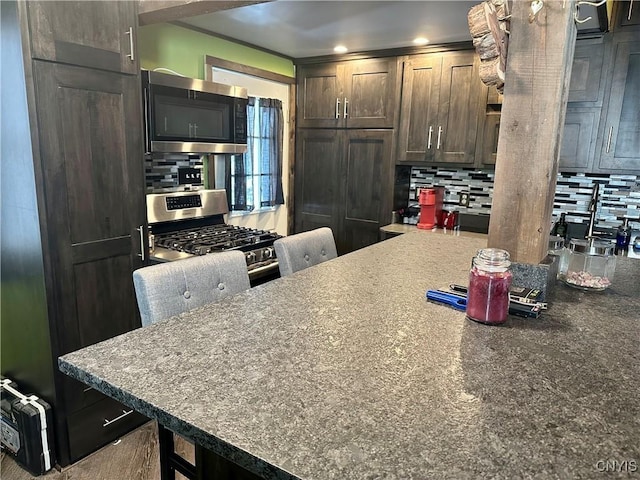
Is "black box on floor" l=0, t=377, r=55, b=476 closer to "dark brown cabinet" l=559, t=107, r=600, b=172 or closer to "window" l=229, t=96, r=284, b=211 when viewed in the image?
"window" l=229, t=96, r=284, b=211

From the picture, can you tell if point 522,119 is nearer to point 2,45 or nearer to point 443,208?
point 2,45

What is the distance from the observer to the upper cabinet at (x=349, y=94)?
3619mm

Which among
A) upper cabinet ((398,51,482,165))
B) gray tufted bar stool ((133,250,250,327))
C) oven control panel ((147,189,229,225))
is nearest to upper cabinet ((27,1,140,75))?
oven control panel ((147,189,229,225))

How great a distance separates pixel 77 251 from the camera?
197 cm

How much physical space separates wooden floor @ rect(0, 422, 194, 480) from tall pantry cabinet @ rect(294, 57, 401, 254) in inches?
90.5

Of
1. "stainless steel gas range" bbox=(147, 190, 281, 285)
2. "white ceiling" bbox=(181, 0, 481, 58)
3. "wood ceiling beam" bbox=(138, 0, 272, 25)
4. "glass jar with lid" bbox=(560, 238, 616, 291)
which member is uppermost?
"white ceiling" bbox=(181, 0, 481, 58)

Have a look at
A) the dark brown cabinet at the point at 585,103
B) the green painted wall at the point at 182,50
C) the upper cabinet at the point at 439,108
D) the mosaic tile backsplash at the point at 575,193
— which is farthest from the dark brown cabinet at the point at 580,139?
the green painted wall at the point at 182,50

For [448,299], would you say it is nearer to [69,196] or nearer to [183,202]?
[69,196]

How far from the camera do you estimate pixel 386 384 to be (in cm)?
84

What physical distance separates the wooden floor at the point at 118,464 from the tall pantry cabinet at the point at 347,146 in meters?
2.30

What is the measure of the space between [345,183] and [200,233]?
1.50 meters

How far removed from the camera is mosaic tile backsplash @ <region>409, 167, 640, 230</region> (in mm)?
3184

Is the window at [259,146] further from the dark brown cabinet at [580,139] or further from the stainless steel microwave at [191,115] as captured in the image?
the dark brown cabinet at [580,139]

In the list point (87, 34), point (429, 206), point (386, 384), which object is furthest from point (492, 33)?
point (429, 206)
